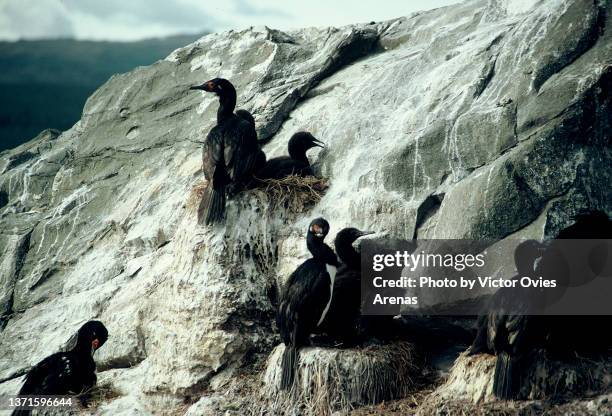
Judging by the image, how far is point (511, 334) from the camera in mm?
7895

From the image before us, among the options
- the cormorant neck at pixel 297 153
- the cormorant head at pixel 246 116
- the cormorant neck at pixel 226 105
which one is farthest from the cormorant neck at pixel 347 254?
the cormorant neck at pixel 226 105

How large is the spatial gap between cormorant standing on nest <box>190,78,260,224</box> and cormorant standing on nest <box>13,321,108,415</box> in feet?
5.07

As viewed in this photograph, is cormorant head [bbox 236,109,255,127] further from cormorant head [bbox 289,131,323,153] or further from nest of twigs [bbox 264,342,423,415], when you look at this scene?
nest of twigs [bbox 264,342,423,415]

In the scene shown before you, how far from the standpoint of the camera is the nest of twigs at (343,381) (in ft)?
27.8

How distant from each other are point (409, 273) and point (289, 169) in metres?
1.91

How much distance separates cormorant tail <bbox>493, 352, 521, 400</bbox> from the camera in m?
7.88

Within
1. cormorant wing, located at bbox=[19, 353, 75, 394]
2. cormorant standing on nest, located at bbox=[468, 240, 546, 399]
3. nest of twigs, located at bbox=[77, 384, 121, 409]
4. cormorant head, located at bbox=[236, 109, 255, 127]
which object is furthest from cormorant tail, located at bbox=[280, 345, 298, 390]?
cormorant head, located at bbox=[236, 109, 255, 127]

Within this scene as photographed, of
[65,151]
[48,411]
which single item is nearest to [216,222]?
[48,411]

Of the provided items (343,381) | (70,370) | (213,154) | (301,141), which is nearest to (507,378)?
(343,381)

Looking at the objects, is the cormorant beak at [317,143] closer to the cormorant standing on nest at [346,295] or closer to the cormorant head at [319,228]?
the cormorant standing on nest at [346,295]

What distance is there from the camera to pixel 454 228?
8.68 m

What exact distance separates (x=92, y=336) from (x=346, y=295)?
2.60m

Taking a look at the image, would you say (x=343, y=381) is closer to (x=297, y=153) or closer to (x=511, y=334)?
(x=511, y=334)

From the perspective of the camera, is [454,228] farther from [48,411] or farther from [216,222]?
[48,411]
